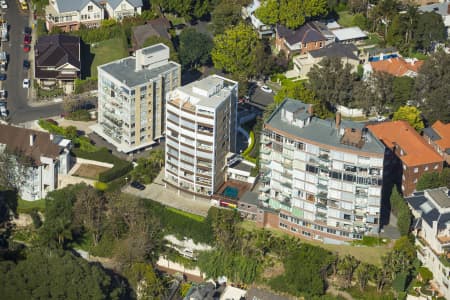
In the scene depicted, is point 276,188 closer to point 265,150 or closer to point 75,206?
point 265,150

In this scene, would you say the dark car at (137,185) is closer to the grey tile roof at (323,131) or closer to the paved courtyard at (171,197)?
the paved courtyard at (171,197)

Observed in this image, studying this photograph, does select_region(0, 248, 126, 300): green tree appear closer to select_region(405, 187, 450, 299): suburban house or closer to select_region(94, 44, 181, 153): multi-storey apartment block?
select_region(94, 44, 181, 153): multi-storey apartment block

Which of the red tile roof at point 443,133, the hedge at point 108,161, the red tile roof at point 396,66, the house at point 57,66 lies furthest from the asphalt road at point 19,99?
the red tile roof at point 443,133

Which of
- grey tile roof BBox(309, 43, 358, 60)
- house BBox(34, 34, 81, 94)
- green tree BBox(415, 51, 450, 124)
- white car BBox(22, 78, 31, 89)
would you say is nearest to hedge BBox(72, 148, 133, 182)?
house BBox(34, 34, 81, 94)

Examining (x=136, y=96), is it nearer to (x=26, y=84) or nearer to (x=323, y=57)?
(x=26, y=84)

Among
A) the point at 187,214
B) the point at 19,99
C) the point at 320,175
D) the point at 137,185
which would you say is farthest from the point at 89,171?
the point at 320,175

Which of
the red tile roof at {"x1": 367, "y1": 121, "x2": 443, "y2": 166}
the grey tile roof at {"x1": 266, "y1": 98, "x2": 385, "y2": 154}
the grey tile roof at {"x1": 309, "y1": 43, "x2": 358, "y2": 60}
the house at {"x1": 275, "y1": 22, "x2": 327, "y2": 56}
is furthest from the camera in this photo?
the house at {"x1": 275, "y1": 22, "x2": 327, "y2": 56}
